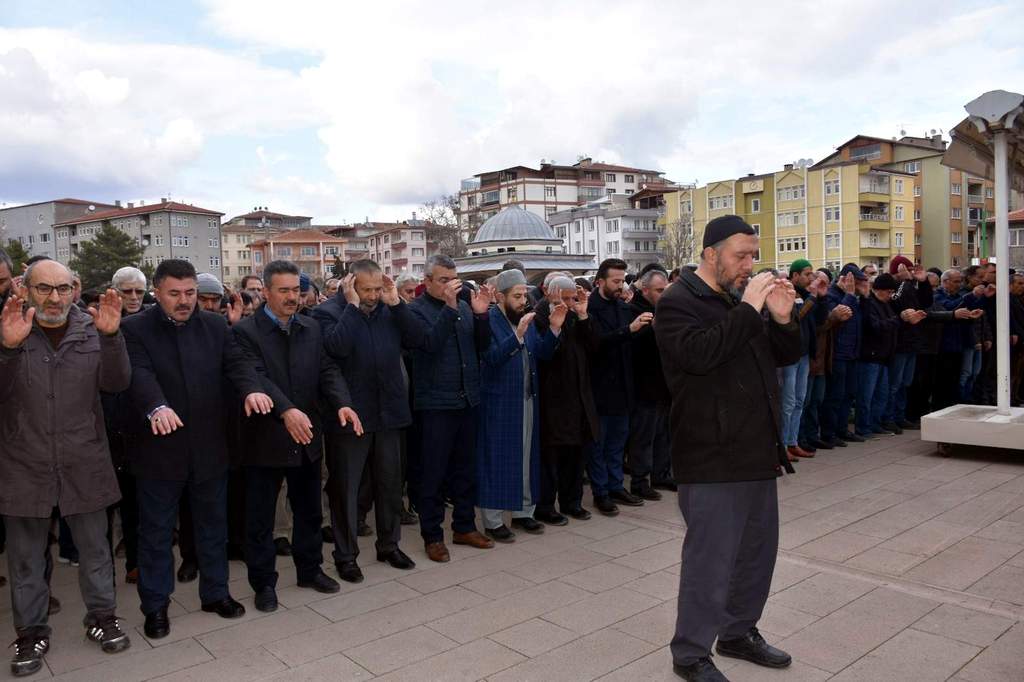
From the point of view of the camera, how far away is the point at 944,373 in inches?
428

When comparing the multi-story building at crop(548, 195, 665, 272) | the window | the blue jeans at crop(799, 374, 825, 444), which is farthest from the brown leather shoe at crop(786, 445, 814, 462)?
the multi-story building at crop(548, 195, 665, 272)

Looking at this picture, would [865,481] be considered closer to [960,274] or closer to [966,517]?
[966,517]

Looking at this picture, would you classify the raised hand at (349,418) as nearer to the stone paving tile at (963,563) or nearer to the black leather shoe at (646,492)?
the black leather shoe at (646,492)

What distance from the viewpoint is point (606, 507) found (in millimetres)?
6762

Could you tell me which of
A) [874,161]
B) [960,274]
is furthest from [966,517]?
[874,161]

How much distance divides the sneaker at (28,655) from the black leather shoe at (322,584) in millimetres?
1502

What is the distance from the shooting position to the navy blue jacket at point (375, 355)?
5.38 metres

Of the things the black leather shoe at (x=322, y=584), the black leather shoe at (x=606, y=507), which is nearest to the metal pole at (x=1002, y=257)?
the black leather shoe at (x=606, y=507)

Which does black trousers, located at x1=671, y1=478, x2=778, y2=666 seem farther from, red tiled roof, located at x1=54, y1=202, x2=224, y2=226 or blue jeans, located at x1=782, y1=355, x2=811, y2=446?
red tiled roof, located at x1=54, y1=202, x2=224, y2=226

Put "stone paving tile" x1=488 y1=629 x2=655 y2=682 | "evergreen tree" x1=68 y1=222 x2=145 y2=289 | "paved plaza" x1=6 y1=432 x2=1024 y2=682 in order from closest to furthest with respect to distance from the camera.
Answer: "stone paving tile" x1=488 y1=629 x2=655 y2=682, "paved plaza" x1=6 y1=432 x2=1024 y2=682, "evergreen tree" x1=68 y1=222 x2=145 y2=289

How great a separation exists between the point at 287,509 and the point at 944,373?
8.79 m

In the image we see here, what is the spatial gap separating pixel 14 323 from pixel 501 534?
3619 mm

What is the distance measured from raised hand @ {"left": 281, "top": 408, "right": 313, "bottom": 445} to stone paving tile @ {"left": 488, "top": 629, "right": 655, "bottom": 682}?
1.69 m

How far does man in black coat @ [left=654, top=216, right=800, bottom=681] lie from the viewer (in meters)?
3.63
